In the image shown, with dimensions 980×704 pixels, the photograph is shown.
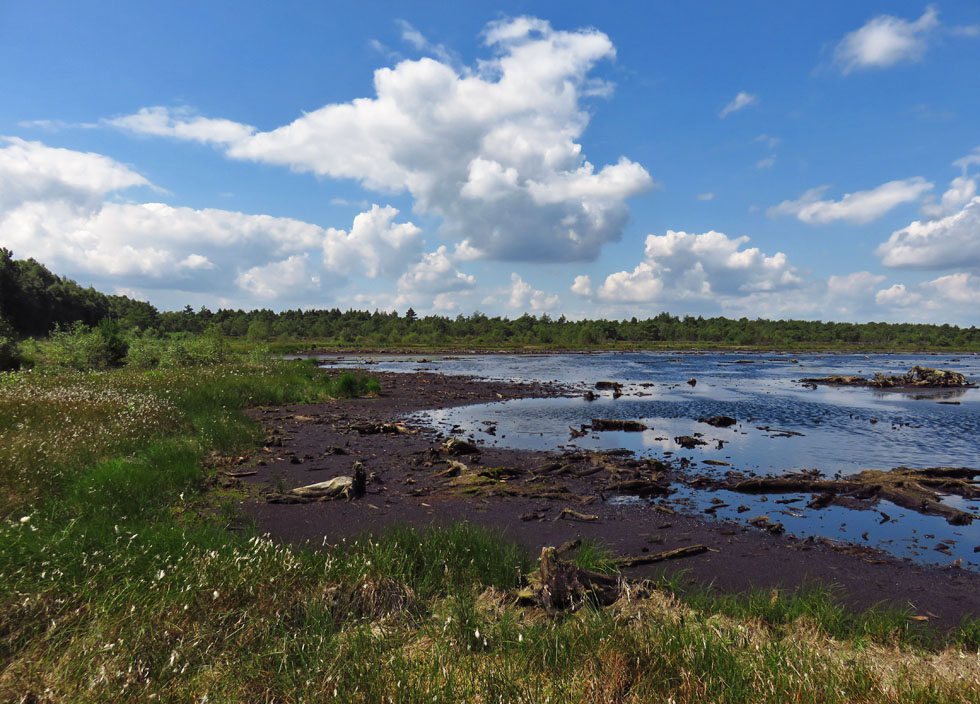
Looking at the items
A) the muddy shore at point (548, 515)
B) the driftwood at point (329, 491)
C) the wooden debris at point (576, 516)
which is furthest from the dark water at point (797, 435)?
the driftwood at point (329, 491)

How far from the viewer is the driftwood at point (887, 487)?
13.2m

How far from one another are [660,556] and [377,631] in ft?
19.6

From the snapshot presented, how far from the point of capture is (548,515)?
11.8 meters

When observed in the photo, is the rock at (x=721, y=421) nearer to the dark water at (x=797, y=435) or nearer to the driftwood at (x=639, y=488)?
the dark water at (x=797, y=435)

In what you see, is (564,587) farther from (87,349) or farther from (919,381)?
(919,381)

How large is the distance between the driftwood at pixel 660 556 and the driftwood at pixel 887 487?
569 centimetres

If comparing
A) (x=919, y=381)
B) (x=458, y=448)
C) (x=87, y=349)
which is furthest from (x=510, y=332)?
(x=458, y=448)

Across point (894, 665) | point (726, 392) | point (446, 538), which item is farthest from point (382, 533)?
point (726, 392)

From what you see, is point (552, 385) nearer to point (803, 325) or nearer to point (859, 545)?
point (859, 545)

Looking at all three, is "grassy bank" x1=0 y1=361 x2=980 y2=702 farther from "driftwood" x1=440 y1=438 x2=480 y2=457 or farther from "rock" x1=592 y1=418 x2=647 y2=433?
"rock" x1=592 y1=418 x2=647 y2=433

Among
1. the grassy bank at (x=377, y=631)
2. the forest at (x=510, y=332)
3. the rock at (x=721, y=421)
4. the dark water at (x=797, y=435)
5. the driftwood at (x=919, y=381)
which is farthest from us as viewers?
the forest at (x=510, y=332)

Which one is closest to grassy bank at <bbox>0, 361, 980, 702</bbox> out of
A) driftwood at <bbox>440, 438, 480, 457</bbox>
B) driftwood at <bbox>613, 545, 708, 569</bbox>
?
driftwood at <bbox>613, 545, 708, 569</bbox>

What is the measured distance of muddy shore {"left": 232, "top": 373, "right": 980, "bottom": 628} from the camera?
27.9 ft

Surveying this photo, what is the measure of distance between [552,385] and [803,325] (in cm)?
19275
